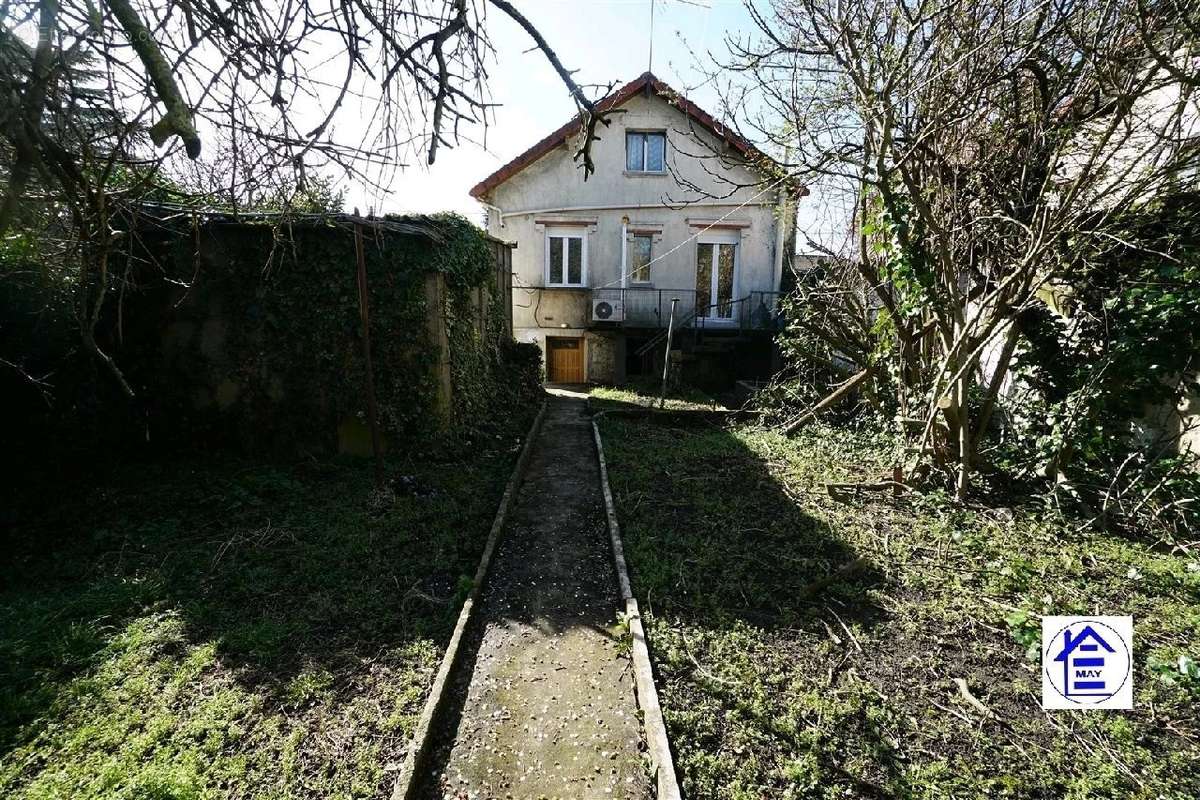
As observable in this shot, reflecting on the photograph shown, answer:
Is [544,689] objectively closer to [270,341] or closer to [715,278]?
[270,341]

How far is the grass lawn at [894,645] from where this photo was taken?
104 inches

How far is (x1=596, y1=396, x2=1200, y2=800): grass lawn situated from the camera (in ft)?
8.64

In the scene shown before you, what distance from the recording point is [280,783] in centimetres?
257

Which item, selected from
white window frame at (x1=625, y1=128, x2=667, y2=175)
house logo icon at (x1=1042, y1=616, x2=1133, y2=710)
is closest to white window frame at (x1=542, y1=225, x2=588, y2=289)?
white window frame at (x1=625, y1=128, x2=667, y2=175)

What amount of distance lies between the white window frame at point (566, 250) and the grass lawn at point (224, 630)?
9306 mm

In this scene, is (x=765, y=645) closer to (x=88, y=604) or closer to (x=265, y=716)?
(x=265, y=716)

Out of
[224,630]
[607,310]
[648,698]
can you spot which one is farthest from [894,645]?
[607,310]

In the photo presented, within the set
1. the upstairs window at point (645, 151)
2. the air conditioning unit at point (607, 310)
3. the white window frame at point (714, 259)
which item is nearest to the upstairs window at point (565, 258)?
the air conditioning unit at point (607, 310)

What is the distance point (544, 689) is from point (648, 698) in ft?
2.14

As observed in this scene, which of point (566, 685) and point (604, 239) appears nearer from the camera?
point (566, 685)

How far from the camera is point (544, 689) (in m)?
3.27

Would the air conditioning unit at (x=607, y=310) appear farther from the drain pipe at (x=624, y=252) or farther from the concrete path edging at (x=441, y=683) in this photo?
the concrete path edging at (x=441, y=683)

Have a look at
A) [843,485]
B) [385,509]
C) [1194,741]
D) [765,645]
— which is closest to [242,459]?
[385,509]

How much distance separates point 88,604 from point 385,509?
237 cm
